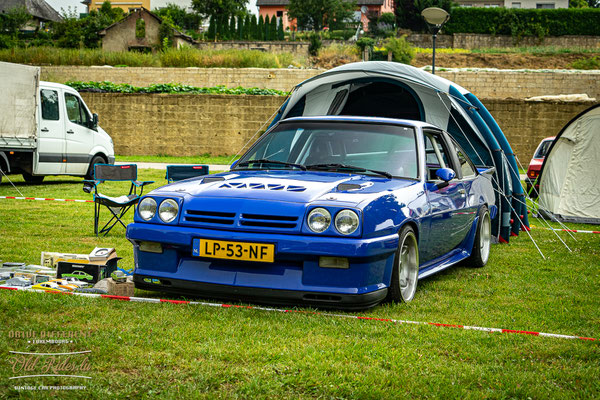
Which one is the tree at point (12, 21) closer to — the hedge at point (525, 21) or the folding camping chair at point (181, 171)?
the hedge at point (525, 21)

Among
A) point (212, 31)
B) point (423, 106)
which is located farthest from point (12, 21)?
point (423, 106)

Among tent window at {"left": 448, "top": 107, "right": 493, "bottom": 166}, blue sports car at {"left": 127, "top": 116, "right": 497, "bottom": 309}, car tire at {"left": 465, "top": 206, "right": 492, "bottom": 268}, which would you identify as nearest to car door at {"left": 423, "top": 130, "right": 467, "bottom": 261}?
blue sports car at {"left": 127, "top": 116, "right": 497, "bottom": 309}

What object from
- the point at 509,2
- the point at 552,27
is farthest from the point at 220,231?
the point at 509,2

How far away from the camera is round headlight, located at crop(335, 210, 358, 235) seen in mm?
4820

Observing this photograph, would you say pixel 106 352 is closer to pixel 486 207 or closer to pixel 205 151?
pixel 486 207

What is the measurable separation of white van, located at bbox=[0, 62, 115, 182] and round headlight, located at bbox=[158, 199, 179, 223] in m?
10.3

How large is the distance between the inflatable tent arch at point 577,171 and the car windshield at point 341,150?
743 cm

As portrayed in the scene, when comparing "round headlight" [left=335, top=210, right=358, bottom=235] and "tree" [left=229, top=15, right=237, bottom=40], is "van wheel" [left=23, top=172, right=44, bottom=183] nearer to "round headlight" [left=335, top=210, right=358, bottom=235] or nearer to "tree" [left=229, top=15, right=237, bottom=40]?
"round headlight" [left=335, top=210, right=358, bottom=235]

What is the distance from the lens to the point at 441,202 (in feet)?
20.7

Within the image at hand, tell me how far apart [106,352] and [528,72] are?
33.2 meters

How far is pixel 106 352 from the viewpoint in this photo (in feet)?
12.9

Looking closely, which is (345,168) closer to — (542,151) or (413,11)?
(542,151)

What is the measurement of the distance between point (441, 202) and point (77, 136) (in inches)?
467

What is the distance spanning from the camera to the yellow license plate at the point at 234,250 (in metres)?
4.82
